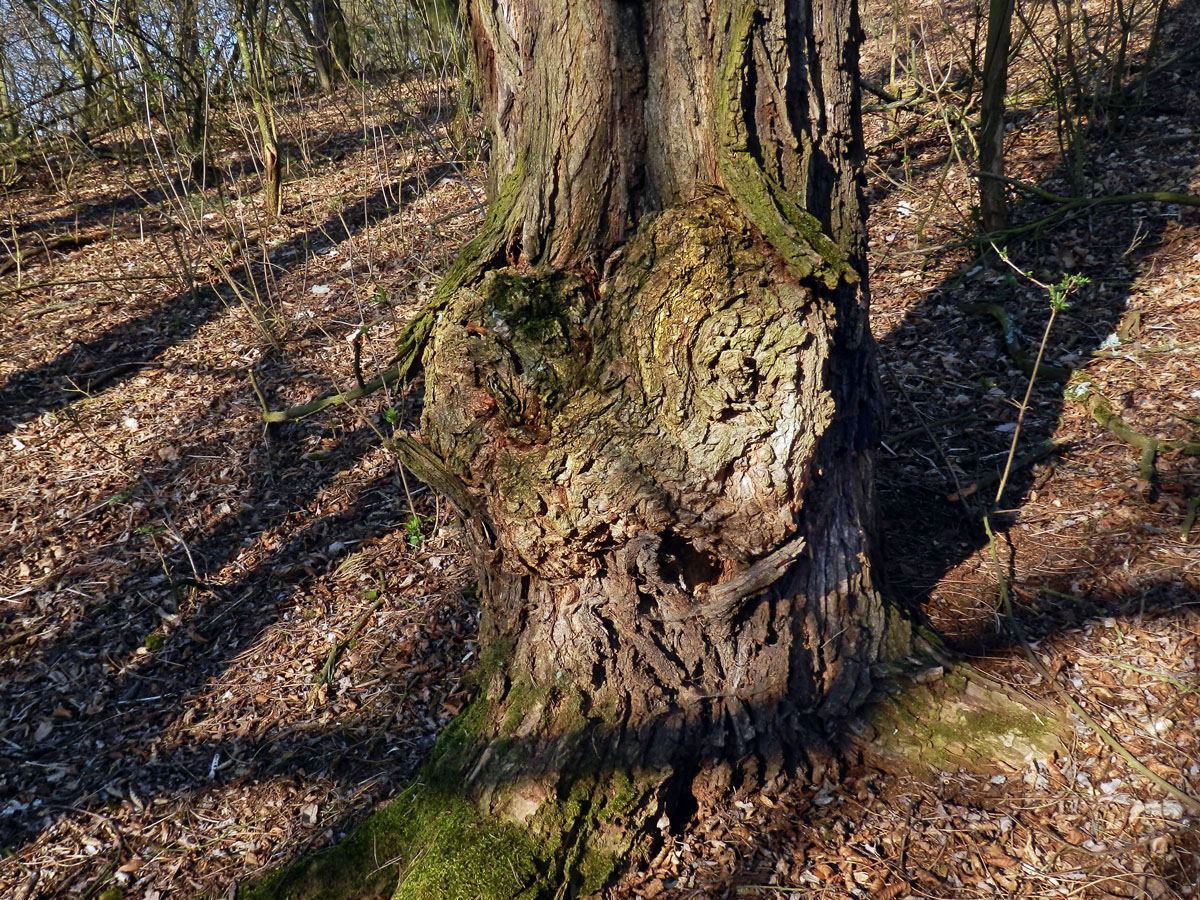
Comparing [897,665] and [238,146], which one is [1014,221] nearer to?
[897,665]

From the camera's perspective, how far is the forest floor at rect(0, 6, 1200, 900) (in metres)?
2.47

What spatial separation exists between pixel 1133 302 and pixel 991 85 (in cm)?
152

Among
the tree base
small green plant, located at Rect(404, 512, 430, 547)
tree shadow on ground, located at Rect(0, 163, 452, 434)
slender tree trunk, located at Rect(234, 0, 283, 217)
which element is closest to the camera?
the tree base

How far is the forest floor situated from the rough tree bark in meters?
0.32

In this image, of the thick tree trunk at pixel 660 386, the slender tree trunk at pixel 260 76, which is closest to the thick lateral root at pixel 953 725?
the thick tree trunk at pixel 660 386

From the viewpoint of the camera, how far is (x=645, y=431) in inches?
87.2


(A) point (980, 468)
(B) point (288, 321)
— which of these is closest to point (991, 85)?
(A) point (980, 468)

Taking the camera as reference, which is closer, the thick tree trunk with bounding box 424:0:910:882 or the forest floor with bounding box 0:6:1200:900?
the thick tree trunk with bounding box 424:0:910:882

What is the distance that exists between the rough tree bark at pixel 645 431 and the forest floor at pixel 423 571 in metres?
0.32

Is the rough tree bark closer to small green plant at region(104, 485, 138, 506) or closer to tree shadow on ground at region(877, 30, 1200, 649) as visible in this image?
tree shadow on ground at region(877, 30, 1200, 649)

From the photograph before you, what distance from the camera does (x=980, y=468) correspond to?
355cm

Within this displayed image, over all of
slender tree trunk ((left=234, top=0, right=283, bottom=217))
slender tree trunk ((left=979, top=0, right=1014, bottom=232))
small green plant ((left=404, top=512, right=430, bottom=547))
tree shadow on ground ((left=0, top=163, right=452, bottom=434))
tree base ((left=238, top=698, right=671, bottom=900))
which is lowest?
tree base ((left=238, top=698, right=671, bottom=900))

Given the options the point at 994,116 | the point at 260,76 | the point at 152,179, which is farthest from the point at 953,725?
the point at 152,179

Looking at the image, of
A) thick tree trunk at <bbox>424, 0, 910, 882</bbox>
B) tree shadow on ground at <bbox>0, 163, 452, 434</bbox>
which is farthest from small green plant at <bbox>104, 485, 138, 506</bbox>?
thick tree trunk at <bbox>424, 0, 910, 882</bbox>
